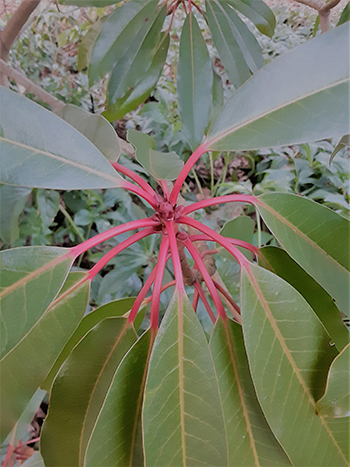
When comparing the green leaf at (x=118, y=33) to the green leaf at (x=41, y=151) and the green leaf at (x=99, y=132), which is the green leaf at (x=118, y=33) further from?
the green leaf at (x=41, y=151)

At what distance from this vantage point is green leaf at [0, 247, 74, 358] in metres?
0.28

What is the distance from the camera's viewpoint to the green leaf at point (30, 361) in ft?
1.07

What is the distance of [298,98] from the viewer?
1.03 feet

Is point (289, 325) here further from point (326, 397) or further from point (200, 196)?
point (200, 196)

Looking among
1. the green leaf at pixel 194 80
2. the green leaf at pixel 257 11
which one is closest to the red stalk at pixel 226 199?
the green leaf at pixel 194 80

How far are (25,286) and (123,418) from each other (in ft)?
0.56

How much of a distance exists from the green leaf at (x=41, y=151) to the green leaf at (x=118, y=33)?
0.35 meters

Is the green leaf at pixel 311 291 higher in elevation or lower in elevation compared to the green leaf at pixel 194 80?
lower

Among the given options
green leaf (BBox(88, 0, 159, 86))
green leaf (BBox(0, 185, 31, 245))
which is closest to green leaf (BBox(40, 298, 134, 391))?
green leaf (BBox(88, 0, 159, 86))

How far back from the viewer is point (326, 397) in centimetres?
28

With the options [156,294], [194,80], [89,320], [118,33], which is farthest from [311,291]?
[118,33]

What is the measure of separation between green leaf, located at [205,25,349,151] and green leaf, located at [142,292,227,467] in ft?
0.75

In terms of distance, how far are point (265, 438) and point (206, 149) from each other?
0.34 metres

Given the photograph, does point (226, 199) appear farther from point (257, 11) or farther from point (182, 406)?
point (257, 11)
